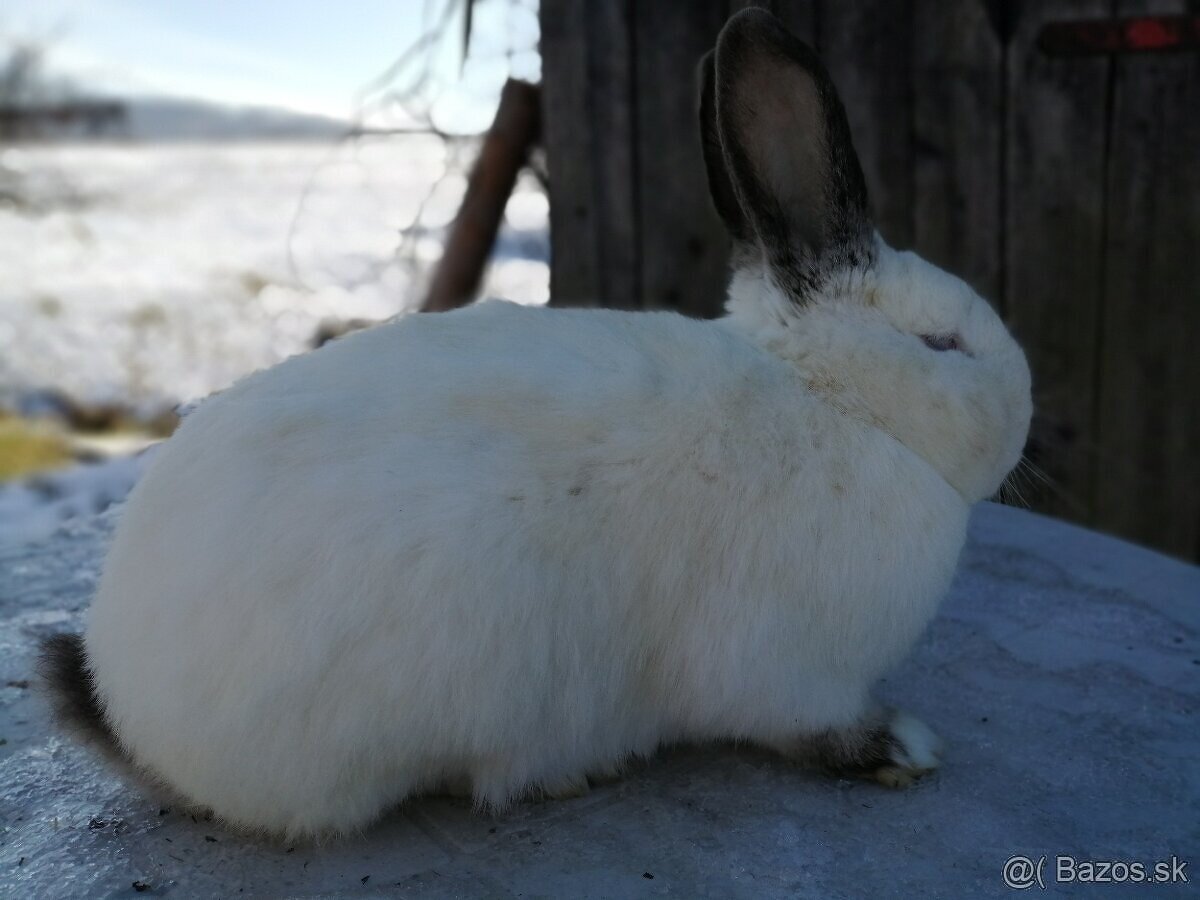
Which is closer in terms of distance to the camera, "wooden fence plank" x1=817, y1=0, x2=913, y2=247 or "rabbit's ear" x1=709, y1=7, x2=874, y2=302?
"rabbit's ear" x1=709, y1=7, x2=874, y2=302

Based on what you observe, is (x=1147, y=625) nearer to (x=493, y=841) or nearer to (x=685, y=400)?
(x=685, y=400)

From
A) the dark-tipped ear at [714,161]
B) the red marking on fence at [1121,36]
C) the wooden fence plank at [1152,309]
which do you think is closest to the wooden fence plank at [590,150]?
the red marking on fence at [1121,36]

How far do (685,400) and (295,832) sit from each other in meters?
0.86

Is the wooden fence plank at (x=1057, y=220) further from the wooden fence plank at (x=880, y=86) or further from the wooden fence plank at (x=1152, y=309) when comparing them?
the wooden fence plank at (x=880, y=86)

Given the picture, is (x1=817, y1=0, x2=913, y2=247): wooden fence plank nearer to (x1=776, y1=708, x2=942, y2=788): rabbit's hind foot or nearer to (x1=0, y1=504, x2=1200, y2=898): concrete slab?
(x1=0, y1=504, x2=1200, y2=898): concrete slab

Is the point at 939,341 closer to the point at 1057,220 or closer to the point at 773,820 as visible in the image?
the point at 773,820

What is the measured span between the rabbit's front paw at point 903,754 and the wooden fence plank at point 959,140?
231 cm

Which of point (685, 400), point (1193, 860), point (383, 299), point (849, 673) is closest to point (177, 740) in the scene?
point (685, 400)

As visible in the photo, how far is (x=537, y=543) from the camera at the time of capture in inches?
67.1

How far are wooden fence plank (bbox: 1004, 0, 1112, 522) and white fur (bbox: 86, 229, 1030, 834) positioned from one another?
1.93 meters

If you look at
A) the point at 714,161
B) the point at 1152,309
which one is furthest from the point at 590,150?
the point at 714,161

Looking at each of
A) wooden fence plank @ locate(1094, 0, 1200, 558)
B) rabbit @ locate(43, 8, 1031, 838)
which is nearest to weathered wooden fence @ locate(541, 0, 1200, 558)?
wooden fence plank @ locate(1094, 0, 1200, 558)

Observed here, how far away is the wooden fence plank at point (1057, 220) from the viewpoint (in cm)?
377

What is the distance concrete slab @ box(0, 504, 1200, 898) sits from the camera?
1736 millimetres
